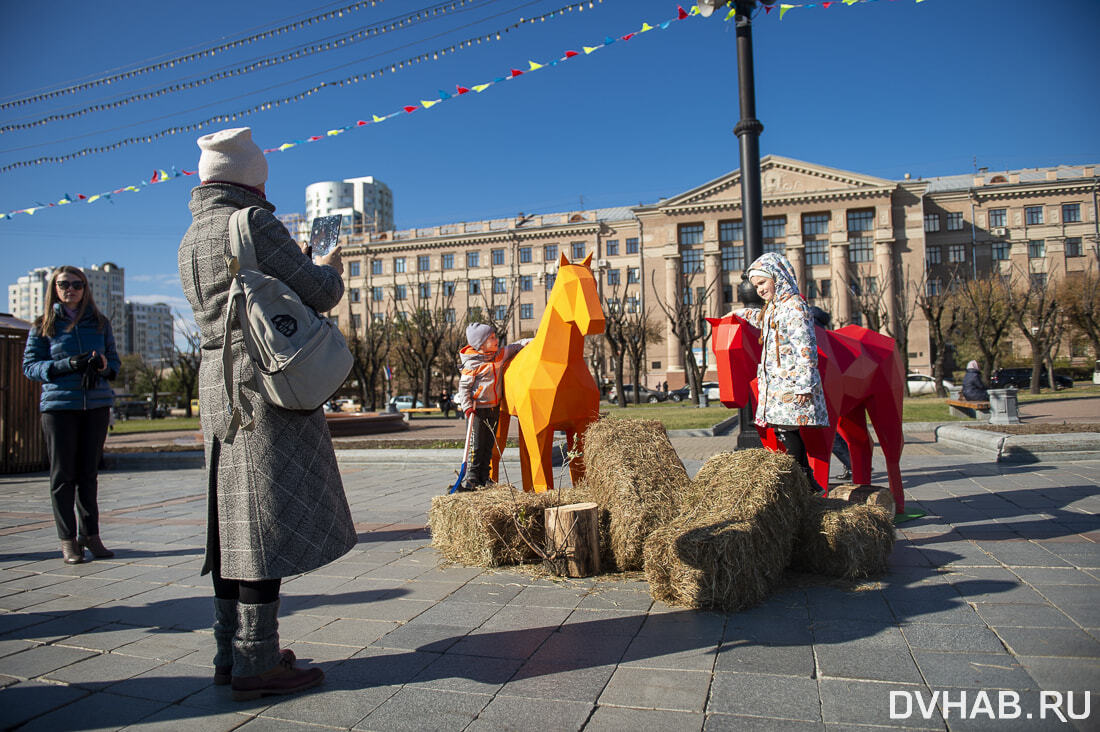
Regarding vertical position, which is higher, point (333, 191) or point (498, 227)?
point (333, 191)

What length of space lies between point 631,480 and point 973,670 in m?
2.26

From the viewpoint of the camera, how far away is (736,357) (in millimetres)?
5078

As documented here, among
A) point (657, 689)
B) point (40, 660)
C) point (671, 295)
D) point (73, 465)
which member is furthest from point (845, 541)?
point (671, 295)

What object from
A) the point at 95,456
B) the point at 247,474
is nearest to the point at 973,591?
the point at 247,474

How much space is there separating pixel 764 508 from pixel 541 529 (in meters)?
1.67

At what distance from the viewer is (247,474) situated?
2.66 meters

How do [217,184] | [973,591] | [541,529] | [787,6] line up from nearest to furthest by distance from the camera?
[217,184], [973,591], [541,529], [787,6]

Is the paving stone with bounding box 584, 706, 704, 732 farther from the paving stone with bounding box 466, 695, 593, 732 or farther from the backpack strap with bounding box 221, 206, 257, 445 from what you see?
the backpack strap with bounding box 221, 206, 257, 445

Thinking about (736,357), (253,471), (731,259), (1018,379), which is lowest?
(1018,379)

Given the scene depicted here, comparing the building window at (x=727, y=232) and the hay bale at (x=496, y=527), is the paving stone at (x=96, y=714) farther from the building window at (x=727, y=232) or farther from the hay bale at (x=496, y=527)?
the building window at (x=727, y=232)

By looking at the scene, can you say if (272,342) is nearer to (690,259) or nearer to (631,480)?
(631,480)

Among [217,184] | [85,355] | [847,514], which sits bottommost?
[847,514]

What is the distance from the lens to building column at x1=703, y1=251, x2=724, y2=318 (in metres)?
64.4

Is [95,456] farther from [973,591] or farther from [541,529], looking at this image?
[973,591]
